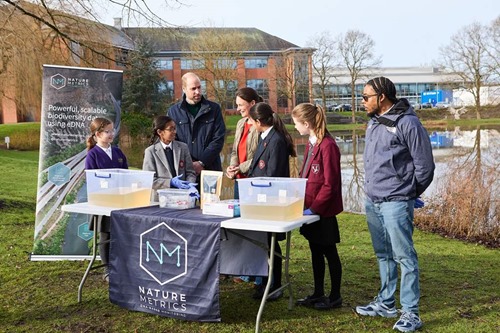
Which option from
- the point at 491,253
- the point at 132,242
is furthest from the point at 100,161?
the point at 491,253

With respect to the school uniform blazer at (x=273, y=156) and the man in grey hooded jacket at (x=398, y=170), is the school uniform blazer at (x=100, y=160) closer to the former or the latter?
the school uniform blazer at (x=273, y=156)

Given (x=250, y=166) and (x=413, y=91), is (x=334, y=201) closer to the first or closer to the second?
(x=250, y=166)

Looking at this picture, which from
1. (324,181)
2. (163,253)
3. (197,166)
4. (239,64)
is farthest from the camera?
(239,64)

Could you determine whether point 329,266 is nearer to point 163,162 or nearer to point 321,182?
point 321,182

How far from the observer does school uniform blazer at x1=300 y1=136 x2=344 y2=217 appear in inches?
172

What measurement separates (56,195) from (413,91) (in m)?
72.9

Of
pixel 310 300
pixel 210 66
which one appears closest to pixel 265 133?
pixel 310 300

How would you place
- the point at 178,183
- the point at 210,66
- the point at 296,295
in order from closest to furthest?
the point at 178,183
the point at 296,295
the point at 210,66

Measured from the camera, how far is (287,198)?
397 centimetres

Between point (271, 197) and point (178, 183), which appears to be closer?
point (271, 197)

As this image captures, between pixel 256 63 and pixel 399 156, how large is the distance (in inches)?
1948

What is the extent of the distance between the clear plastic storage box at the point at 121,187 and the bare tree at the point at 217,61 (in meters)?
35.8

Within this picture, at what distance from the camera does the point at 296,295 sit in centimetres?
506

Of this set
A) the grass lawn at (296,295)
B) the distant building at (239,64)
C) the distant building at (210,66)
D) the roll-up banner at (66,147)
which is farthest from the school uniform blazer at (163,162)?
the distant building at (239,64)
